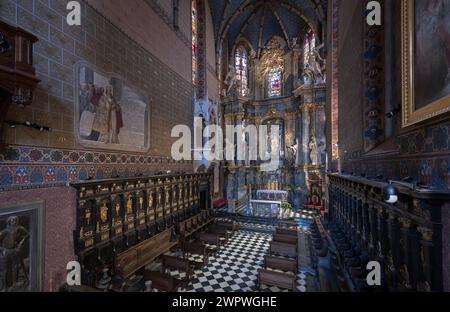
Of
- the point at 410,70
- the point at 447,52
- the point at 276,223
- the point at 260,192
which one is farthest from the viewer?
the point at 260,192

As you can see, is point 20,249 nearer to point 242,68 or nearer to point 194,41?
point 194,41

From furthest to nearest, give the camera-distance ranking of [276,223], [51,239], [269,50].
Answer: [269,50], [276,223], [51,239]

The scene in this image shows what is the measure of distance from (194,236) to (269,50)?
56.5ft

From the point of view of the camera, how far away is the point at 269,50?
59.8ft

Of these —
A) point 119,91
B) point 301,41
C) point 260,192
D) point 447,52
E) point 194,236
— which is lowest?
point 194,236

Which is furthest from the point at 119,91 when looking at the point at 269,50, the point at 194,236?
→ the point at 269,50

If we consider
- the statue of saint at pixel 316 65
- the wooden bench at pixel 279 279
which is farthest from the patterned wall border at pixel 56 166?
the statue of saint at pixel 316 65

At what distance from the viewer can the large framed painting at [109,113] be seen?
5176mm

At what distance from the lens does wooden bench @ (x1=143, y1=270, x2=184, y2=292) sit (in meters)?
4.46

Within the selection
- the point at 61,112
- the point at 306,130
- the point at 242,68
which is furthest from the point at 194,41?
the point at 61,112

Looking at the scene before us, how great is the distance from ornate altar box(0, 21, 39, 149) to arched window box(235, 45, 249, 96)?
53.5 feet

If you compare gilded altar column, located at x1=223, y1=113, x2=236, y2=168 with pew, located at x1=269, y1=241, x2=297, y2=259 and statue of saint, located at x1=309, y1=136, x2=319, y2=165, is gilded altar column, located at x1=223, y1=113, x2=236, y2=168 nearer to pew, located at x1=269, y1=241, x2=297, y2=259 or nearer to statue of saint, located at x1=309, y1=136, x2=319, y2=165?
statue of saint, located at x1=309, y1=136, x2=319, y2=165

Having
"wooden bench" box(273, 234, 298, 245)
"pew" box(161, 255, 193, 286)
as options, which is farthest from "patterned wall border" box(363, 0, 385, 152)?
"pew" box(161, 255, 193, 286)
